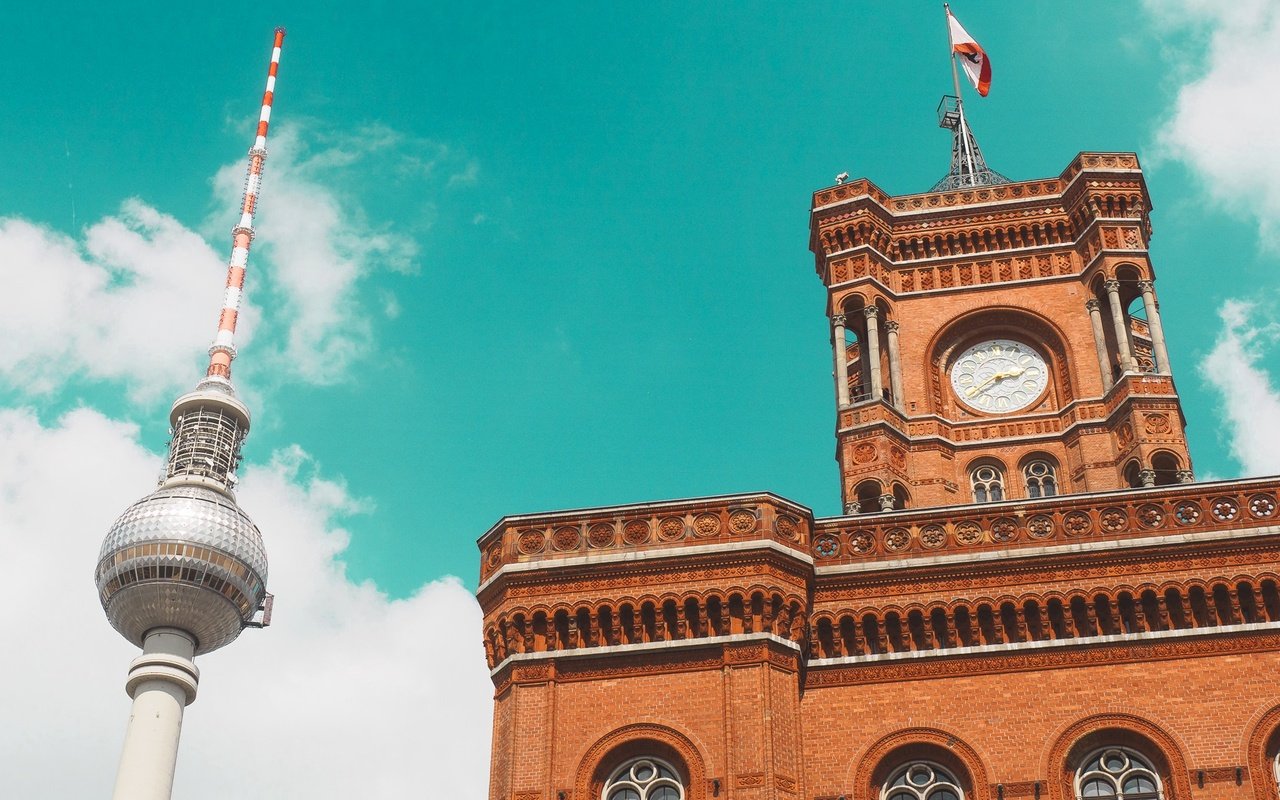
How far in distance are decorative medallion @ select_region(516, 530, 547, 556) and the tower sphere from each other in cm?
3667

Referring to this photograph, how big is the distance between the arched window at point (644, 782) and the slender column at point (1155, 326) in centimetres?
2197

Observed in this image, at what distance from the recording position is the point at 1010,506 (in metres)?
30.8

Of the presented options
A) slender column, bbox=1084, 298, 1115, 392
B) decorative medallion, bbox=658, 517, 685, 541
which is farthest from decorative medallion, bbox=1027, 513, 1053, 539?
slender column, bbox=1084, 298, 1115, 392

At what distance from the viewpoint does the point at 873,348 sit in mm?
44875

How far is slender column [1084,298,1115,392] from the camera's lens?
142 feet

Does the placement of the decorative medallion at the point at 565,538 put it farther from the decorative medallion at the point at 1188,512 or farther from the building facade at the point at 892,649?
the decorative medallion at the point at 1188,512

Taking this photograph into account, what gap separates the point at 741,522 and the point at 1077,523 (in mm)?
6875

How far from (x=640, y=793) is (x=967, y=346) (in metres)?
22.5

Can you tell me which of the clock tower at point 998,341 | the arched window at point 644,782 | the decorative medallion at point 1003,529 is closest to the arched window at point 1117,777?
the decorative medallion at point 1003,529

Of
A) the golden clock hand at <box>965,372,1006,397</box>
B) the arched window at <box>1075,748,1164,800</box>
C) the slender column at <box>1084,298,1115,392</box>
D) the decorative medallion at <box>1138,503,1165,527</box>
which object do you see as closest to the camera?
the arched window at <box>1075,748,1164,800</box>

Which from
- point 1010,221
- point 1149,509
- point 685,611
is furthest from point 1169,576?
point 1010,221

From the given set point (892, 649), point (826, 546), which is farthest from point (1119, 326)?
point (892, 649)

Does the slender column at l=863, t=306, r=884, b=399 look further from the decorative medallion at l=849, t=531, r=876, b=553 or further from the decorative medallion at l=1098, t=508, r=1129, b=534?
the decorative medallion at l=1098, t=508, r=1129, b=534

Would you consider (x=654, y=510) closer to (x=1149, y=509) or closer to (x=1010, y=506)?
(x=1010, y=506)
